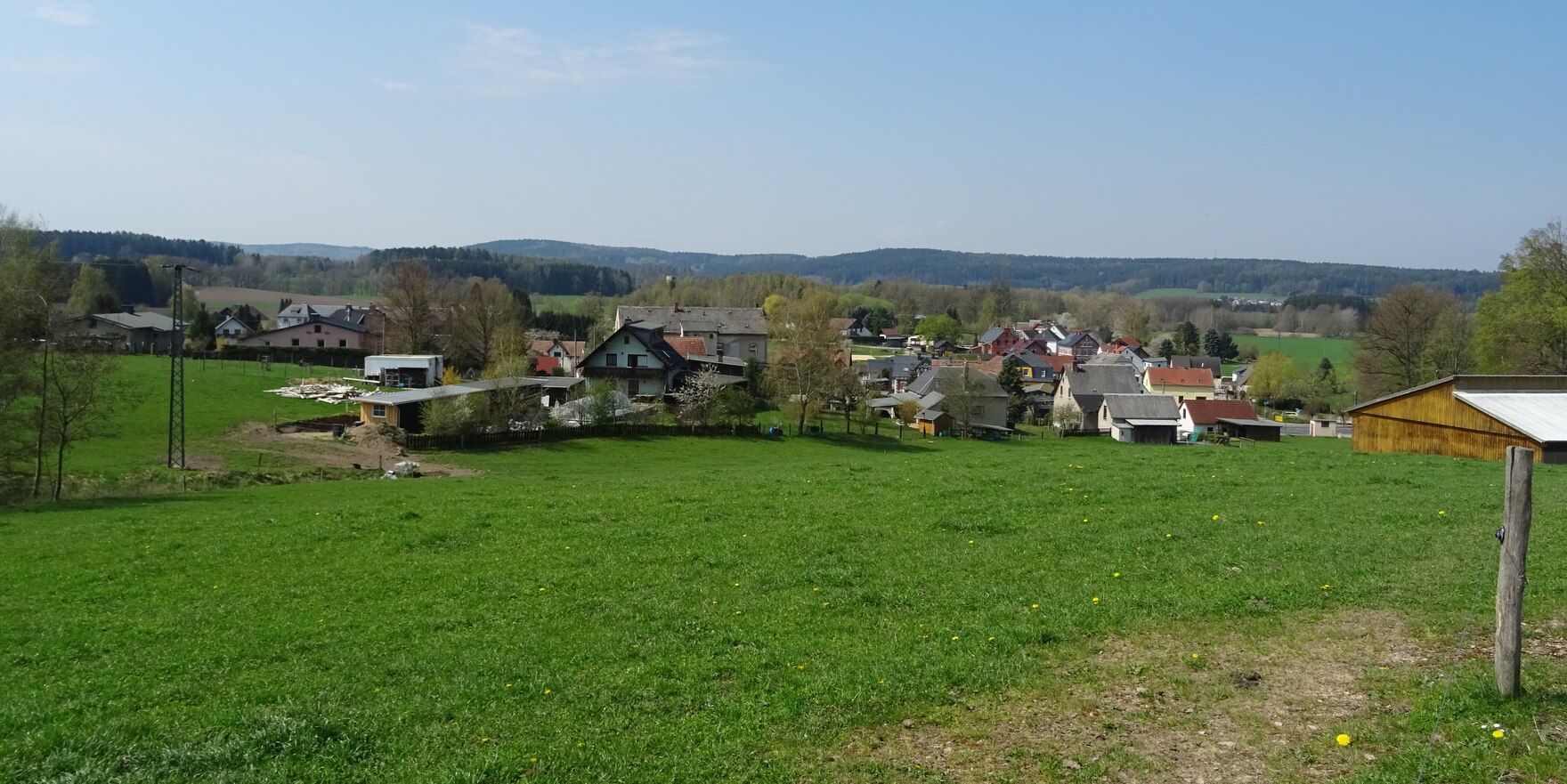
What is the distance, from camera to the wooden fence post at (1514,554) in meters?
7.52

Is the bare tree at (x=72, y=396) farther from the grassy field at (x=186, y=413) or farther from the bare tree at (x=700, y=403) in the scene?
the bare tree at (x=700, y=403)

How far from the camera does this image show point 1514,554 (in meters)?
7.58

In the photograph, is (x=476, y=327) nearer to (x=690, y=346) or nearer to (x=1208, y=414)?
(x=690, y=346)

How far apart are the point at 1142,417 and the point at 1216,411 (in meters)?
8.48

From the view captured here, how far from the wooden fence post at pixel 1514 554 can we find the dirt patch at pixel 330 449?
123 ft

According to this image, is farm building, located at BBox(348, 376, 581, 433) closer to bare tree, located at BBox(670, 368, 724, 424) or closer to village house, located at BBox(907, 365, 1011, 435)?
bare tree, located at BBox(670, 368, 724, 424)

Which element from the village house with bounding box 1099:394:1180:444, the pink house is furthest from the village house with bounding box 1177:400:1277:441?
the pink house

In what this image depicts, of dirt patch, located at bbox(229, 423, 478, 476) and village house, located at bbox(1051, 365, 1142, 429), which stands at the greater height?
village house, located at bbox(1051, 365, 1142, 429)

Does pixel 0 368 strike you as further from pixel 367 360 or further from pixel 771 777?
pixel 367 360

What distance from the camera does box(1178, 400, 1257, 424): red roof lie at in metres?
76.0

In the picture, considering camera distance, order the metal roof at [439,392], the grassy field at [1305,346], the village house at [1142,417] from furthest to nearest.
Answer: the grassy field at [1305,346]
the village house at [1142,417]
the metal roof at [439,392]

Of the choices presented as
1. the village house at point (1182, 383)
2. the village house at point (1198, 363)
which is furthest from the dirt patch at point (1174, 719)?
the village house at point (1198, 363)

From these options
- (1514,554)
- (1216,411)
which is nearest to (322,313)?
(1216,411)

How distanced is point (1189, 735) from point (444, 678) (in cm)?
705
